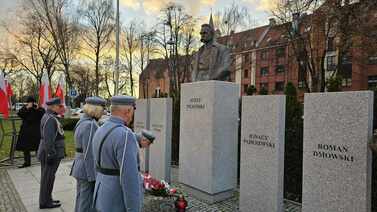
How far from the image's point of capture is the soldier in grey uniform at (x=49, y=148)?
506 cm

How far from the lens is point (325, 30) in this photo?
17.1m

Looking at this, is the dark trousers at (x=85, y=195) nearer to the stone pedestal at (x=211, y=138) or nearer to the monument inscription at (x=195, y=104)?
the stone pedestal at (x=211, y=138)

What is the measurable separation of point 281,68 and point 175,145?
121 ft

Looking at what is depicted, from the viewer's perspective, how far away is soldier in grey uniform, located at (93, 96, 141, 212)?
2.52 m

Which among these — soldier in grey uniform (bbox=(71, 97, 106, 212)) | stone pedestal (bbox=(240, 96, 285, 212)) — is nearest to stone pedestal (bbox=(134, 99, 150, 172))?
stone pedestal (bbox=(240, 96, 285, 212))

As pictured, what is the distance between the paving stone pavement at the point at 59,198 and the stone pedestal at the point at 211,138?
0.31 meters

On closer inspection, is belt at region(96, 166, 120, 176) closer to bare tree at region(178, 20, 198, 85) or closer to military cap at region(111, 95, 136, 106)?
military cap at region(111, 95, 136, 106)

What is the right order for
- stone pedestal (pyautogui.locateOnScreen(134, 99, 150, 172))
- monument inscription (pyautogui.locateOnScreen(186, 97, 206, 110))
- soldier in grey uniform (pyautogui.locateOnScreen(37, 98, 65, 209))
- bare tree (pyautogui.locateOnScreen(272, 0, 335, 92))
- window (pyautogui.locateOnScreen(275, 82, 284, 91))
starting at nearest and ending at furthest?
soldier in grey uniform (pyautogui.locateOnScreen(37, 98, 65, 209))
monument inscription (pyautogui.locateOnScreen(186, 97, 206, 110))
stone pedestal (pyautogui.locateOnScreen(134, 99, 150, 172))
bare tree (pyautogui.locateOnScreen(272, 0, 335, 92))
window (pyautogui.locateOnScreen(275, 82, 284, 91))

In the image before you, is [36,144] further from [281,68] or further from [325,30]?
[281,68]

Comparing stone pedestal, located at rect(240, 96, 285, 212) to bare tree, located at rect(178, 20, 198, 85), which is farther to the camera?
bare tree, located at rect(178, 20, 198, 85)

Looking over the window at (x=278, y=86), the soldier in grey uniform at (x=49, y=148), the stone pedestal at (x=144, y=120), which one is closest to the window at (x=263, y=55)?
the window at (x=278, y=86)

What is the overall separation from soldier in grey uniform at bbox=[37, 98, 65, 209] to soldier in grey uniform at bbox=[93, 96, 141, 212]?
8.93 feet

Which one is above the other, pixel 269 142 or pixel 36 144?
pixel 269 142

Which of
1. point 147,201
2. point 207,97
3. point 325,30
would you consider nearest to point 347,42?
point 325,30
